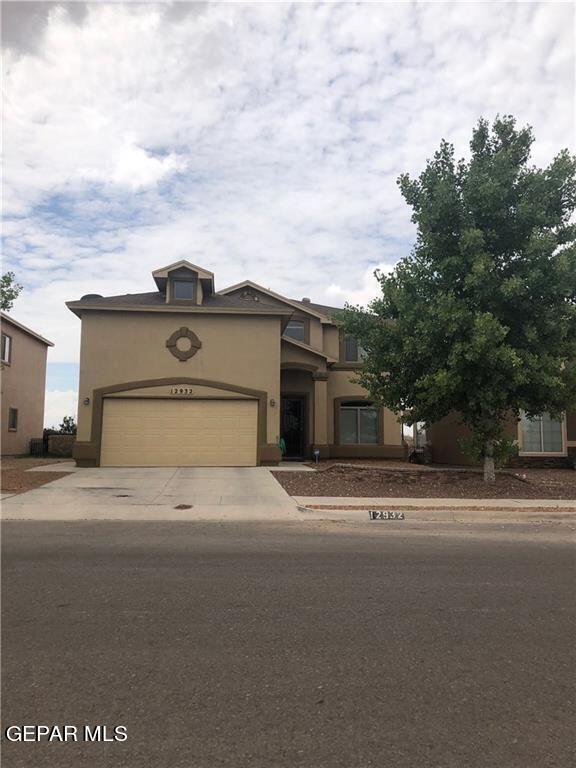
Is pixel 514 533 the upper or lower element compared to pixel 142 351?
lower

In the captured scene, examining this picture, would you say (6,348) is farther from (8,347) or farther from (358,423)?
(358,423)

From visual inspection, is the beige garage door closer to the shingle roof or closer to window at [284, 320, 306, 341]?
the shingle roof

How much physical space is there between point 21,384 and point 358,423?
15948mm

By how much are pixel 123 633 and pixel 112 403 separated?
52.1ft

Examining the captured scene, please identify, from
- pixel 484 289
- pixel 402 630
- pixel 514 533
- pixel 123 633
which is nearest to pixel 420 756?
pixel 402 630

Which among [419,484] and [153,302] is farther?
[153,302]

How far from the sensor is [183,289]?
20953mm

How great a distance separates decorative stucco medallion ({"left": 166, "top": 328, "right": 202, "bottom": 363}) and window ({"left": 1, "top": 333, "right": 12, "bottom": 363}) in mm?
10250

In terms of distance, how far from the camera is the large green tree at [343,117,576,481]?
1341 cm

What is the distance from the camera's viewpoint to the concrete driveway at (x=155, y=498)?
10852mm

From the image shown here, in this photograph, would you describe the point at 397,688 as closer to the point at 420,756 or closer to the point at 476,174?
the point at 420,756

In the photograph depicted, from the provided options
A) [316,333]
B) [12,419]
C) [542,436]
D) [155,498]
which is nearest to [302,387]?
[316,333]

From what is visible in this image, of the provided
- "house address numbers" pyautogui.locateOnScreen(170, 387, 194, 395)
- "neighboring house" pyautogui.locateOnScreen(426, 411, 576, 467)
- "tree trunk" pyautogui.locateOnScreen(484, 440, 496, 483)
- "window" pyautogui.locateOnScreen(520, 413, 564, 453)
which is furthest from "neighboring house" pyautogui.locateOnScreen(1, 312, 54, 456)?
"window" pyautogui.locateOnScreen(520, 413, 564, 453)

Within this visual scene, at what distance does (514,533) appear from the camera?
32.0 ft
